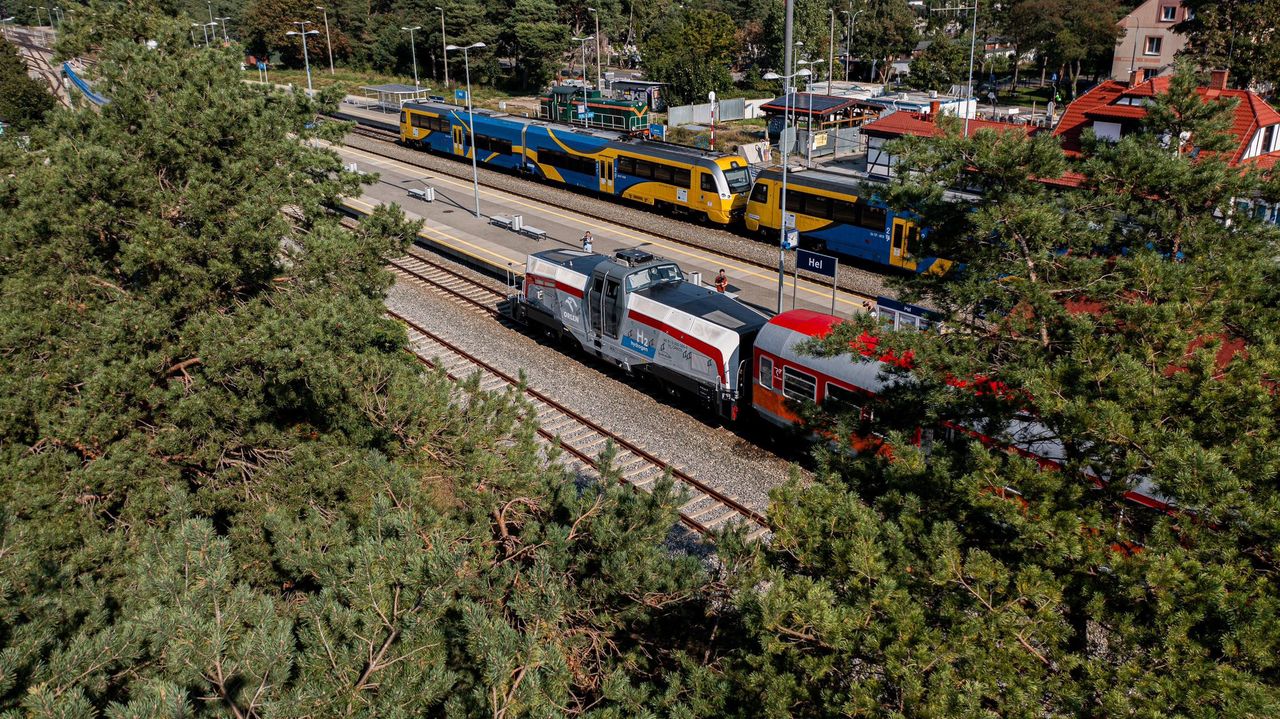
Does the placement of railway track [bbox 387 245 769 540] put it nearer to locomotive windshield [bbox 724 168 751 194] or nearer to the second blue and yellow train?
the second blue and yellow train

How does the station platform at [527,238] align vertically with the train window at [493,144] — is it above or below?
below

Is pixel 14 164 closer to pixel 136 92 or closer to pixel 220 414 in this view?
pixel 136 92

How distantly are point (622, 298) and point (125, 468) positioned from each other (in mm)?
12073

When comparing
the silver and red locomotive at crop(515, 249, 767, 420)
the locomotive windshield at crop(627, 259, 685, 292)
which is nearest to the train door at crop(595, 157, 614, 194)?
A: the silver and red locomotive at crop(515, 249, 767, 420)

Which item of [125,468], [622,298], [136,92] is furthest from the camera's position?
[622,298]

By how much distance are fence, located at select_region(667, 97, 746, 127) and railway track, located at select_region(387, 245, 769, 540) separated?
125 feet

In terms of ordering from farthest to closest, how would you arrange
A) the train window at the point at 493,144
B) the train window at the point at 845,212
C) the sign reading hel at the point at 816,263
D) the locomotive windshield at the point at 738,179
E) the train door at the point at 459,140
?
the train door at the point at 459,140
the train window at the point at 493,144
the locomotive windshield at the point at 738,179
the train window at the point at 845,212
the sign reading hel at the point at 816,263

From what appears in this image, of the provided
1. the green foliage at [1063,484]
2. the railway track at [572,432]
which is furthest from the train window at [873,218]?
the green foliage at [1063,484]

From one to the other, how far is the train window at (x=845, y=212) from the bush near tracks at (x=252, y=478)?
19174mm

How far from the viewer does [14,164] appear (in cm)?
1537

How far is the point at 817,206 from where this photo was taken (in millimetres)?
32344

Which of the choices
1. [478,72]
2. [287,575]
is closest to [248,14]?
[478,72]

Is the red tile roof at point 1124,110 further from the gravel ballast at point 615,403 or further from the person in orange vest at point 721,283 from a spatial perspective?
the gravel ballast at point 615,403

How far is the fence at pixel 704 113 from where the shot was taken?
65.7 metres
